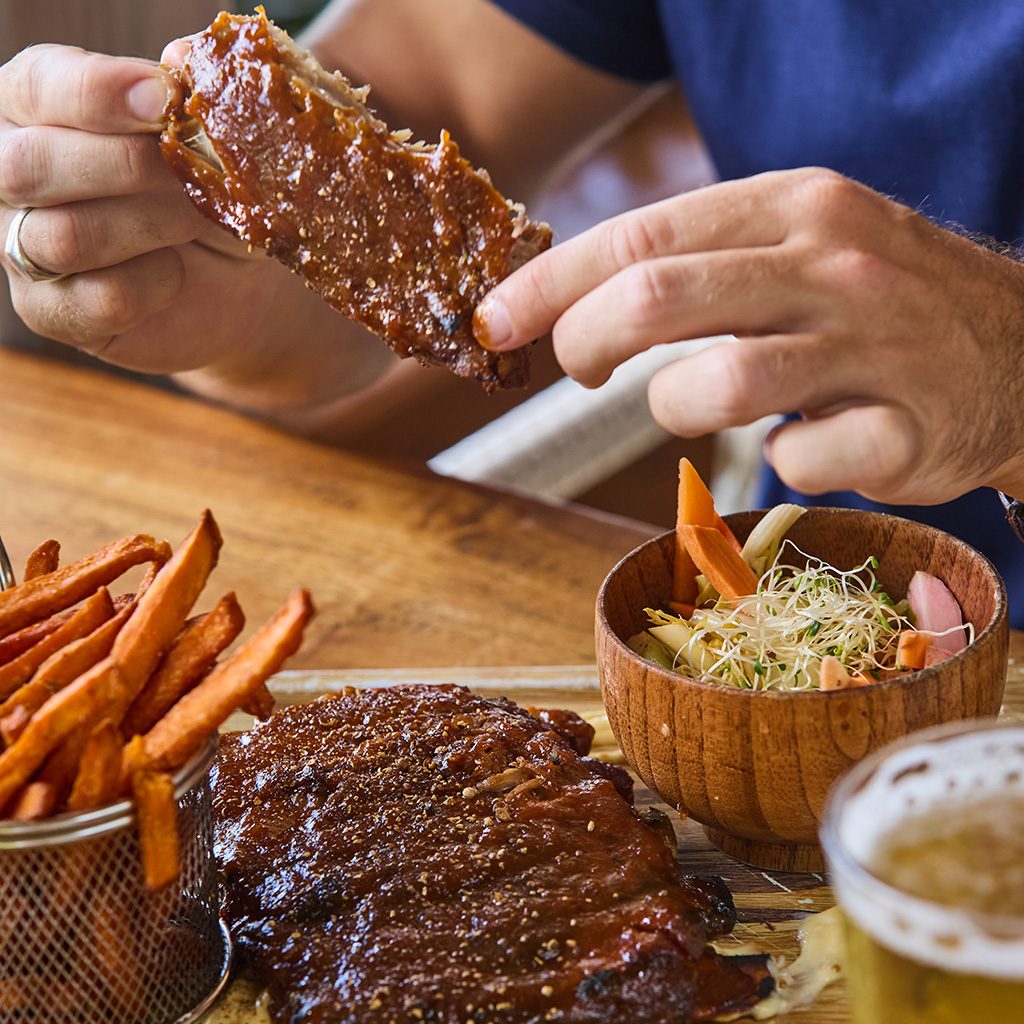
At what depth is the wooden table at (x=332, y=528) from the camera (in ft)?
7.72

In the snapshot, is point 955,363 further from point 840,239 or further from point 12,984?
point 12,984

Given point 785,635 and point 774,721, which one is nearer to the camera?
point 774,721

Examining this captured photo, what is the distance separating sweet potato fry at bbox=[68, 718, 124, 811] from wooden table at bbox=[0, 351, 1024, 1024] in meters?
1.00

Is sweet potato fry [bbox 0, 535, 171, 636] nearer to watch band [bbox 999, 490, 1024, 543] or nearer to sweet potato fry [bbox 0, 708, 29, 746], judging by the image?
sweet potato fry [bbox 0, 708, 29, 746]

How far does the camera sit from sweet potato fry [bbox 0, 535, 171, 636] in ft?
4.69

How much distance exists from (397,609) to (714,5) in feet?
5.33

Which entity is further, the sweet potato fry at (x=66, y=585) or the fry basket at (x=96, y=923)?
the sweet potato fry at (x=66, y=585)

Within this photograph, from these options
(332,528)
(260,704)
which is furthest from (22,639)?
(332,528)

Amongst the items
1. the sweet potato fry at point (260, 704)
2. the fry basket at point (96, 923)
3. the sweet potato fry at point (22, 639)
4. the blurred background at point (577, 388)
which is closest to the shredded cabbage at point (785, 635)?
the sweet potato fry at point (260, 704)

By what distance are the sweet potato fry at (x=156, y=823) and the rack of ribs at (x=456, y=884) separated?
9.6 inches

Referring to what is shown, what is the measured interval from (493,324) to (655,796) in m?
0.76

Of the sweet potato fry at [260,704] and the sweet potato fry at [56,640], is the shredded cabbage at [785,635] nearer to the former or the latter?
the sweet potato fry at [260,704]

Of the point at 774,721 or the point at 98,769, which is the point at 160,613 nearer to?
the point at 98,769

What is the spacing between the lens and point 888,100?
265 cm
